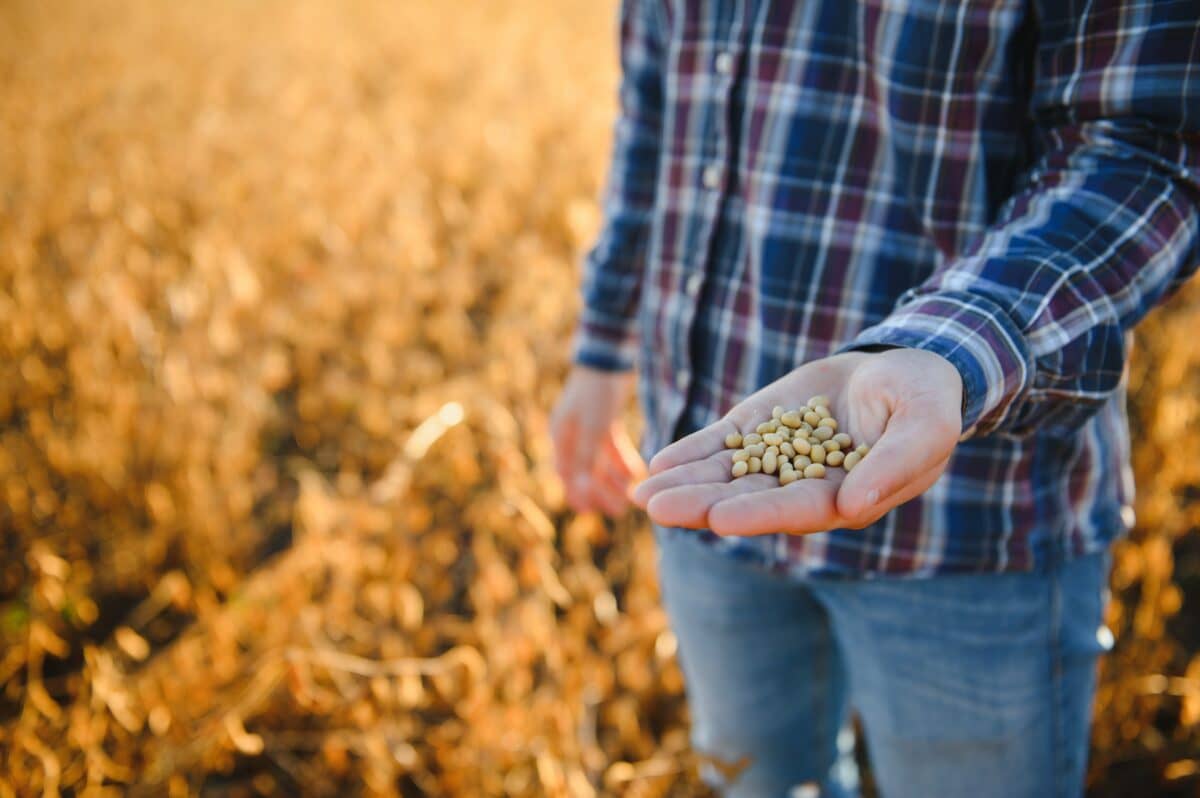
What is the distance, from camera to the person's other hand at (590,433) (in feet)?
4.40

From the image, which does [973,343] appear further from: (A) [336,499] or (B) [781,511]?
(A) [336,499]

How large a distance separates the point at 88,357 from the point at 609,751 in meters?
1.95

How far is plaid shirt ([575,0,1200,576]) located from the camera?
0.76m

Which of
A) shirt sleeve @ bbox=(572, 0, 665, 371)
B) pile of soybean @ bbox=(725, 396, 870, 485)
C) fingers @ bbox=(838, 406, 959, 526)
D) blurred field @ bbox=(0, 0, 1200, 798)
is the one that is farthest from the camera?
blurred field @ bbox=(0, 0, 1200, 798)

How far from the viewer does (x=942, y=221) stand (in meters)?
0.90

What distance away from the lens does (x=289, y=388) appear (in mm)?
3043

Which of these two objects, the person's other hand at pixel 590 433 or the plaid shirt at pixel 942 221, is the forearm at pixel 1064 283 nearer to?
the plaid shirt at pixel 942 221

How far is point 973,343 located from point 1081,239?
15cm

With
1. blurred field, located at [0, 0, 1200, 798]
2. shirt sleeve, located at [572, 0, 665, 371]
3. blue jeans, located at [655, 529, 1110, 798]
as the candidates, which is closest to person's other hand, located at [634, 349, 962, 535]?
blue jeans, located at [655, 529, 1110, 798]

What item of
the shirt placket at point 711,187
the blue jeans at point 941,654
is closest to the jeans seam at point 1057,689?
the blue jeans at point 941,654

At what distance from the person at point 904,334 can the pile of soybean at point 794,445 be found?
2 cm

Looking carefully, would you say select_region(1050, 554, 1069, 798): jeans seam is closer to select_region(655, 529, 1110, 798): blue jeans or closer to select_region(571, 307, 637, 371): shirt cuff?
select_region(655, 529, 1110, 798): blue jeans

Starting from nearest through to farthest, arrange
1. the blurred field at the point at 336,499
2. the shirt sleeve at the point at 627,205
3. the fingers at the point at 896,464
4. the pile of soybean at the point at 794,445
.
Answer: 1. the fingers at the point at 896,464
2. the pile of soybean at the point at 794,445
3. the shirt sleeve at the point at 627,205
4. the blurred field at the point at 336,499

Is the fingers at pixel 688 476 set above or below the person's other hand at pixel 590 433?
above
